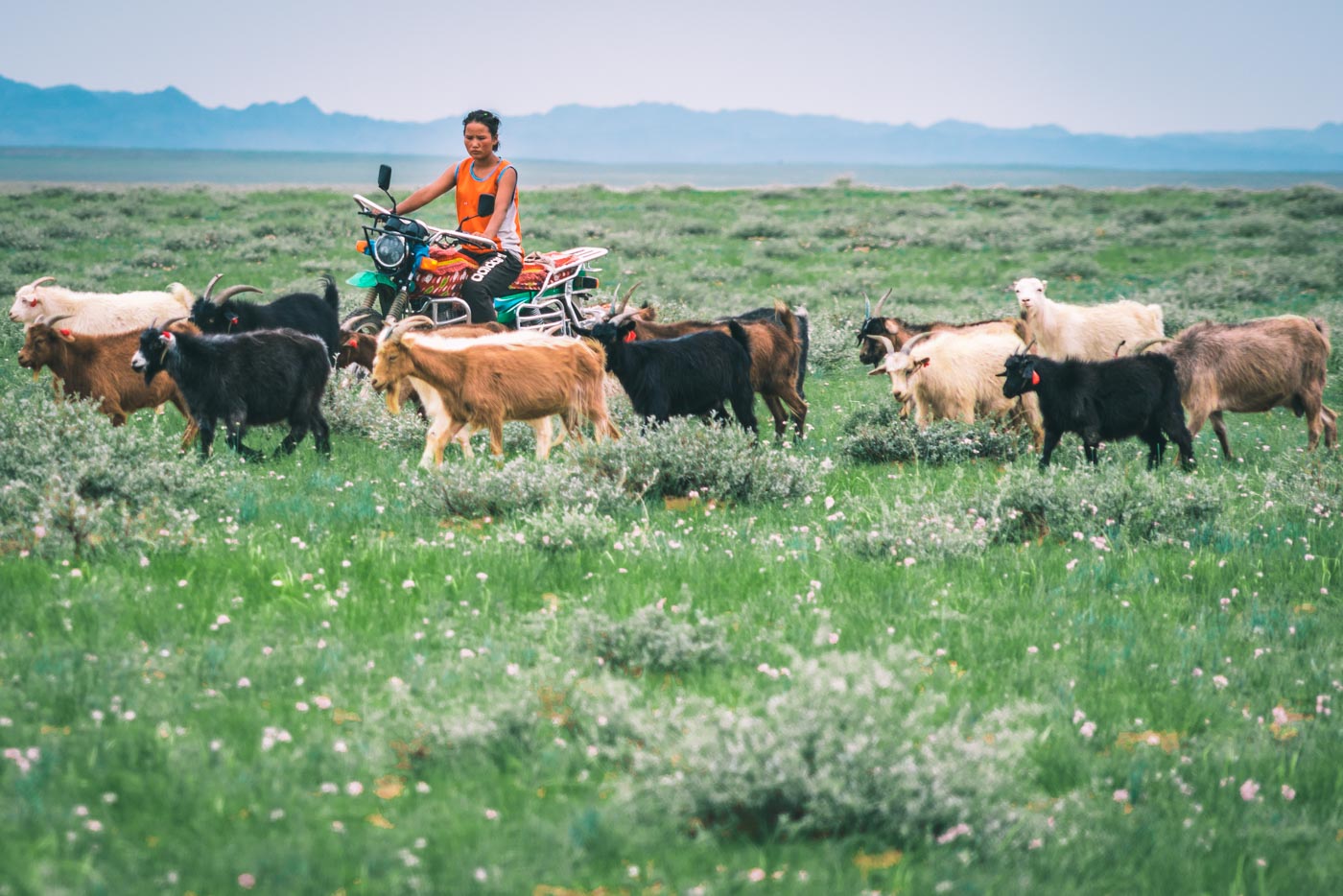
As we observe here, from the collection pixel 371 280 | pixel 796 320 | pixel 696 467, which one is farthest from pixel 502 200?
pixel 696 467

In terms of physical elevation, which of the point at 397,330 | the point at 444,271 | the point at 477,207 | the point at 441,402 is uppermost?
the point at 477,207

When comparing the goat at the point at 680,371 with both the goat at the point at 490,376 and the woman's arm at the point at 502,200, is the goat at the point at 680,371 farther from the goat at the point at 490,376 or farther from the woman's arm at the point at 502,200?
the woman's arm at the point at 502,200

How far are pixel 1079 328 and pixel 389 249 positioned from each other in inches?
333

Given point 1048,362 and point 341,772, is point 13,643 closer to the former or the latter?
point 341,772

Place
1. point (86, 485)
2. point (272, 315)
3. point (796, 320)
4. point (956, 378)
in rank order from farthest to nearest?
point (272, 315)
point (796, 320)
point (956, 378)
point (86, 485)

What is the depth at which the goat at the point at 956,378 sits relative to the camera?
12.2 meters

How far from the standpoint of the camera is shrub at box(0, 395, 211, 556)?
262 inches

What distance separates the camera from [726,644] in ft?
18.6

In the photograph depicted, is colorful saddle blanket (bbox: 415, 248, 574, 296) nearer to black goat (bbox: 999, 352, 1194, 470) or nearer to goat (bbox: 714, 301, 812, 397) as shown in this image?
goat (bbox: 714, 301, 812, 397)

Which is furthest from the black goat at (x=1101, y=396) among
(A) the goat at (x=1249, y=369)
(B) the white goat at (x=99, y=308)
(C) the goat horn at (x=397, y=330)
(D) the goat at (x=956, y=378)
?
(B) the white goat at (x=99, y=308)

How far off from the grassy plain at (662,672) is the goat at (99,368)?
5.73ft

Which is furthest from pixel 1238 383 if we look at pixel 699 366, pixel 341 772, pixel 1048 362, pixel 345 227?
pixel 345 227

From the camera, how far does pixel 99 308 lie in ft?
50.5

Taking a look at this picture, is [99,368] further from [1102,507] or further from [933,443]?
[1102,507]
